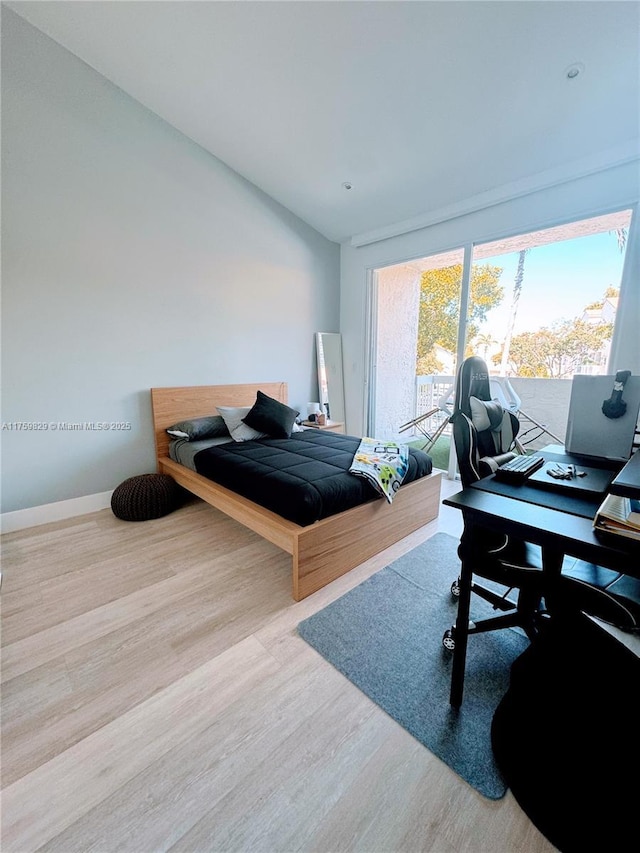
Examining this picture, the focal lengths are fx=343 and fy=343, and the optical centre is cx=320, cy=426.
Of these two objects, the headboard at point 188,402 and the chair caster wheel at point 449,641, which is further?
the headboard at point 188,402

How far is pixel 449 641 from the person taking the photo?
1.56 m

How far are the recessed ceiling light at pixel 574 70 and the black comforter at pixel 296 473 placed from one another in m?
2.53

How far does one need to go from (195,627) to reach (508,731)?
135 cm

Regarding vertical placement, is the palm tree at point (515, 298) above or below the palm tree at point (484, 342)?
above

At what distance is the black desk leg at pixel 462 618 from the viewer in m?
1.19

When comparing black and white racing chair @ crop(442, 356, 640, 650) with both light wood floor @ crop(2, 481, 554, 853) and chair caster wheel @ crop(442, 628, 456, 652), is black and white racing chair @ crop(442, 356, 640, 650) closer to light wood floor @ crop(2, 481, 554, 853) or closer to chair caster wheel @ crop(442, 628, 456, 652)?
chair caster wheel @ crop(442, 628, 456, 652)

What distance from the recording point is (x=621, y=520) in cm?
88

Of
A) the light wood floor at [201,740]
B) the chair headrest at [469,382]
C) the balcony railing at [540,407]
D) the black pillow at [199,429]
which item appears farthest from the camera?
the balcony railing at [540,407]

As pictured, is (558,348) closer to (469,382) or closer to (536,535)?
(469,382)

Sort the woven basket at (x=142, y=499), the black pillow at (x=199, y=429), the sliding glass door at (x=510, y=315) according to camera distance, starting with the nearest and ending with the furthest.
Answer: the woven basket at (x=142, y=499)
the sliding glass door at (x=510, y=315)
the black pillow at (x=199, y=429)

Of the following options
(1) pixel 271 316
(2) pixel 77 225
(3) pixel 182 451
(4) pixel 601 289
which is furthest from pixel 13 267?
(4) pixel 601 289

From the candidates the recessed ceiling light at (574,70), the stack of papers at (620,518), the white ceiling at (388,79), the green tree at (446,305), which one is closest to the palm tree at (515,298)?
the green tree at (446,305)

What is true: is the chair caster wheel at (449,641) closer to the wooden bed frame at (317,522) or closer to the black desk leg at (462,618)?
the black desk leg at (462,618)

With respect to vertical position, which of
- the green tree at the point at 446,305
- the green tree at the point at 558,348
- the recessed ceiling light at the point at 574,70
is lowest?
the green tree at the point at 558,348
